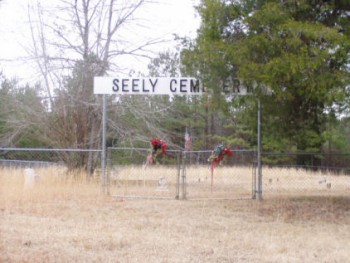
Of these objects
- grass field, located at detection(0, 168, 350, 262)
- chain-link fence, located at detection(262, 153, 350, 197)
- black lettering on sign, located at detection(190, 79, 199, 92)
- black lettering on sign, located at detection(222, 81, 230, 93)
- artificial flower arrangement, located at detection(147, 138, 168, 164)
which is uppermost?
black lettering on sign, located at detection(190, 79, 199, 92)

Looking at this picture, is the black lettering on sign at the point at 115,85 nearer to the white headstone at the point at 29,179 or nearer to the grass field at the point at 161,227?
the grass field at the point at 161,227

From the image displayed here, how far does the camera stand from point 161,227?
364 inches

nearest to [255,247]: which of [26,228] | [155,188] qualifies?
[26,228]

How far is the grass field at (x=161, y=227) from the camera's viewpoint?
23.1ft

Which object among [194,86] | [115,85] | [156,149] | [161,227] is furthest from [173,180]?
[161,227]

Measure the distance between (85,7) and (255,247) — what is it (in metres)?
12.0

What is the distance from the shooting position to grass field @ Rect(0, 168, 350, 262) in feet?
23.1

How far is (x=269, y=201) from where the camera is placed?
1298 centimetres

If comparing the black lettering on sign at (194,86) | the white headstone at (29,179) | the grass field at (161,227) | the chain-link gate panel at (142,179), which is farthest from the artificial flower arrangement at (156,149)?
the white headstone at (29,179)

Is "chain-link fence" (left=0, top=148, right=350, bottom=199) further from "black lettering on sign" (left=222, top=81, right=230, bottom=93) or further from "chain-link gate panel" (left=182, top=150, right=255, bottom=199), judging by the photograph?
"black lettering on sign" (left=222, top=81, right=230, bottom=93)

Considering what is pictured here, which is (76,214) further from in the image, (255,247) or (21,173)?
(21,173)

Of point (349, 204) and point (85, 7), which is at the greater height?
point (85, 7)

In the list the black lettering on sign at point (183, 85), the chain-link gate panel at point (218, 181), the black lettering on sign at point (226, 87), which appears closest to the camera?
the black lettering on sign at point (226, 87)

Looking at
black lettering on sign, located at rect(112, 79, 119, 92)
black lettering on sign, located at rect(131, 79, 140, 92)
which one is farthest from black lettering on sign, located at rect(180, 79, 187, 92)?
black lettering on sign, located at rect(112, 79, 119, 92)
